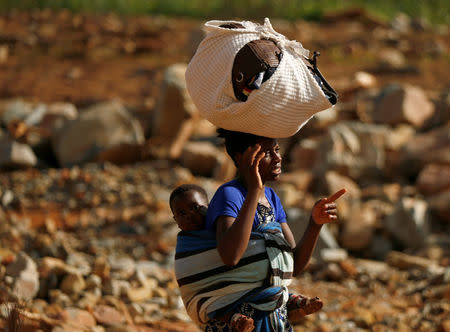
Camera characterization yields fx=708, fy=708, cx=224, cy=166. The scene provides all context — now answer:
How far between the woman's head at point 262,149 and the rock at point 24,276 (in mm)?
2337

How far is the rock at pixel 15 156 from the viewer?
972cm

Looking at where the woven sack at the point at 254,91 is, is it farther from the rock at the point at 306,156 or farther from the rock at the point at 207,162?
the rock at the point at 306,156

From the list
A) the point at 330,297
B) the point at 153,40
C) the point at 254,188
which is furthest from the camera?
the point at 153,40

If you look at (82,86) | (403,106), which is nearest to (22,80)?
(82,86)

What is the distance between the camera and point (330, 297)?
234 inches

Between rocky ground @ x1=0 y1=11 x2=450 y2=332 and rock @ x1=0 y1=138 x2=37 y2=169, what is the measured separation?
2 centimetres

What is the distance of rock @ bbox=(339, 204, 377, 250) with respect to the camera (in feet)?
24.5

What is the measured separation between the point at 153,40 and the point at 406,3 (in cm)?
792

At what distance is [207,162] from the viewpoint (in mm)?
9391

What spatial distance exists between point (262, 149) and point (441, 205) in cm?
578

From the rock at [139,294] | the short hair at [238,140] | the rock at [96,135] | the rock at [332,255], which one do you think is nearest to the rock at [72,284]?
the rock at [139,294]

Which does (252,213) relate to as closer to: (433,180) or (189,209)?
(189,209)

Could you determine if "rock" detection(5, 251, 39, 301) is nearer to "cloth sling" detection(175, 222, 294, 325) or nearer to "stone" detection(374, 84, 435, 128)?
"cloth sling" detection(175, 222, 294, 325)

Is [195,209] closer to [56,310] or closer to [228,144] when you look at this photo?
[228,144]
